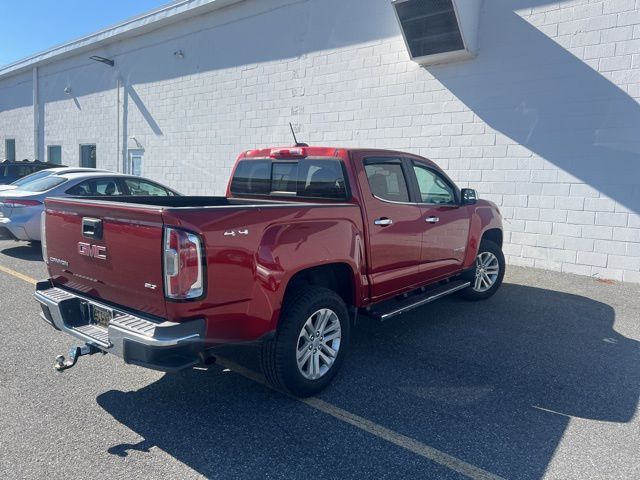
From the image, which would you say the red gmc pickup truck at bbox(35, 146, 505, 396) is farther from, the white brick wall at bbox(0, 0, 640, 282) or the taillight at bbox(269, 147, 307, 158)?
the white brick wall at bbox(0, 0, 640, 282)

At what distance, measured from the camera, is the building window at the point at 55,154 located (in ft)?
65.9

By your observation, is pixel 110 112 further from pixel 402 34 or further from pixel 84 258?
pixel 84 258

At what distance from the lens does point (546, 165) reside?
8.38 metres

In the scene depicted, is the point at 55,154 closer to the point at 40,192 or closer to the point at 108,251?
the point at 40,192

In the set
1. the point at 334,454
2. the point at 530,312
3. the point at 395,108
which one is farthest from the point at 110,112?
the point at 334,454

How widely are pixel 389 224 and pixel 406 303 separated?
2.77 ft

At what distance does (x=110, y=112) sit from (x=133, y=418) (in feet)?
53.3

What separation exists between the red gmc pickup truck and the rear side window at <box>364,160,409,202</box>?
2 centimetres

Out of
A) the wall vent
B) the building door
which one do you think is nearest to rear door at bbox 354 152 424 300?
the wall vent

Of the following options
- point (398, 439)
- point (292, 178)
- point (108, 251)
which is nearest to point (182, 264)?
point (108, 251)

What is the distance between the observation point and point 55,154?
2044 centimetres

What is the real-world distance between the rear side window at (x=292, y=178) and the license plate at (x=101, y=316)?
83.2 inches

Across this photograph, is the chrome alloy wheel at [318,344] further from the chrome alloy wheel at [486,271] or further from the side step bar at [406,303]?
the chrome alloy wheel at [486,271]

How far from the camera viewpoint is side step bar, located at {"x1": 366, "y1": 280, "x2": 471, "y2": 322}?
14.4 feet
